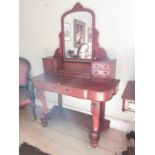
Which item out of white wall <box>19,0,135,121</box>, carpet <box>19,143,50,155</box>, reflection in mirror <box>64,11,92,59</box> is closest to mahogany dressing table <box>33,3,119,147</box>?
reflection in mirror <box>64,11,92,59</box>

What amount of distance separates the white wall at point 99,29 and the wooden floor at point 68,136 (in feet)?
0.85

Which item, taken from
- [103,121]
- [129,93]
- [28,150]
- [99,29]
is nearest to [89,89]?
[129,93]

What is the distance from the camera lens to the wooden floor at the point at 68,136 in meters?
1.83

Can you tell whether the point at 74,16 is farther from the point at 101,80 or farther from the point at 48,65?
the point at 101,80

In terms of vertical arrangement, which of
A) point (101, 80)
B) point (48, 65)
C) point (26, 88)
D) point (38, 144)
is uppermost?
point (48, 65)

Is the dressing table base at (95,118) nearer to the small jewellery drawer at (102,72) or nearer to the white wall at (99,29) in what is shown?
the white wall at (99,29)

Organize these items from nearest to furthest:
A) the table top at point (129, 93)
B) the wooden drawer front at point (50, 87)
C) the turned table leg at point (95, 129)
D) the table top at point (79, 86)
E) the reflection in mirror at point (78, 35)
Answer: the table top at point (129, 93)
the table top at point (79, 86)
the turned table leg at point (95, 129)
the wooden drawer front at point (50, 87)
the reflection in mirror at point (78, 35)

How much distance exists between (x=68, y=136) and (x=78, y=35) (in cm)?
129

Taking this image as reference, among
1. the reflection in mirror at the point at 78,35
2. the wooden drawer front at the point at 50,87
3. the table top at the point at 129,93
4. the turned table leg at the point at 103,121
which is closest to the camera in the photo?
the table top at the point at 129,93

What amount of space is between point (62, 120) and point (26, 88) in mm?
793

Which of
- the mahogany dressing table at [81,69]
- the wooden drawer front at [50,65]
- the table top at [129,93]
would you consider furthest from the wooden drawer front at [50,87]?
the table top at [129,93]

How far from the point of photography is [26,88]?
2.66m
